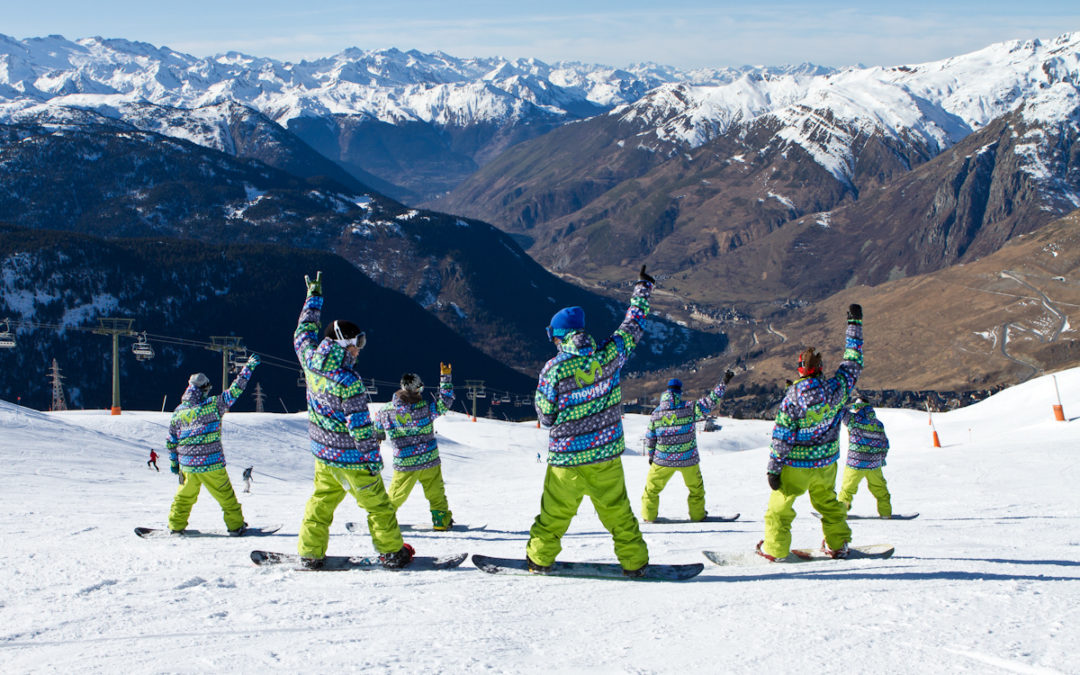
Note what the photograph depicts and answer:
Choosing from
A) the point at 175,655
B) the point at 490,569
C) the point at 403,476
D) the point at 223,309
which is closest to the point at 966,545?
the point at 490,569

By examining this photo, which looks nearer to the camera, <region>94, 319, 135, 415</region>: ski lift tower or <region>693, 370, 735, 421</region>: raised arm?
<region>693, 370, 735, 421</region>: raised arm

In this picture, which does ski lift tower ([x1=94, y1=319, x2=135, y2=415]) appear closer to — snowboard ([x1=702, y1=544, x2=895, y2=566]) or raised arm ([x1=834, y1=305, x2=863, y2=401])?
snowboard ([x1=702, y1=544, x2=895, y2=566])

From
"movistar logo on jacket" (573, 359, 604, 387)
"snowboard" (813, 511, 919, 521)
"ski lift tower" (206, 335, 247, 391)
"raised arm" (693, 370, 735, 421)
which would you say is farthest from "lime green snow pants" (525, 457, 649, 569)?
"ski lift tower" (206, 335, 247, 391)

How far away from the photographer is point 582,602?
6516 mm

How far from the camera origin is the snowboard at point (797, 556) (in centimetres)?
834

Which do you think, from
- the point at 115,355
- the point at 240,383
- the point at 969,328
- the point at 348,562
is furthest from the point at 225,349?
the point at 969,328

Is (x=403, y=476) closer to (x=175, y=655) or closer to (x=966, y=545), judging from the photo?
(x=175, y=655)

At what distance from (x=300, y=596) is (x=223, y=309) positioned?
144 m

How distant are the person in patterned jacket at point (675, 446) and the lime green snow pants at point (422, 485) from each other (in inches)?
118

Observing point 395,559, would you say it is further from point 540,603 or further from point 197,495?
point 197,495

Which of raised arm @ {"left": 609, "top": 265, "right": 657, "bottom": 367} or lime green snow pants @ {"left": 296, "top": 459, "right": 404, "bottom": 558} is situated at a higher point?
raised arm @ {"left": 609, "top": 265, "right": 657, "bottom": 367}

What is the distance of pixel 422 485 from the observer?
1111 cm

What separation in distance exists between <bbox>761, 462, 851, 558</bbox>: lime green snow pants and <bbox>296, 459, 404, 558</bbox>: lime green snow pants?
3.70 metres

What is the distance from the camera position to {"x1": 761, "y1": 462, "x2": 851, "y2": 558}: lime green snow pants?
8.24 metres
